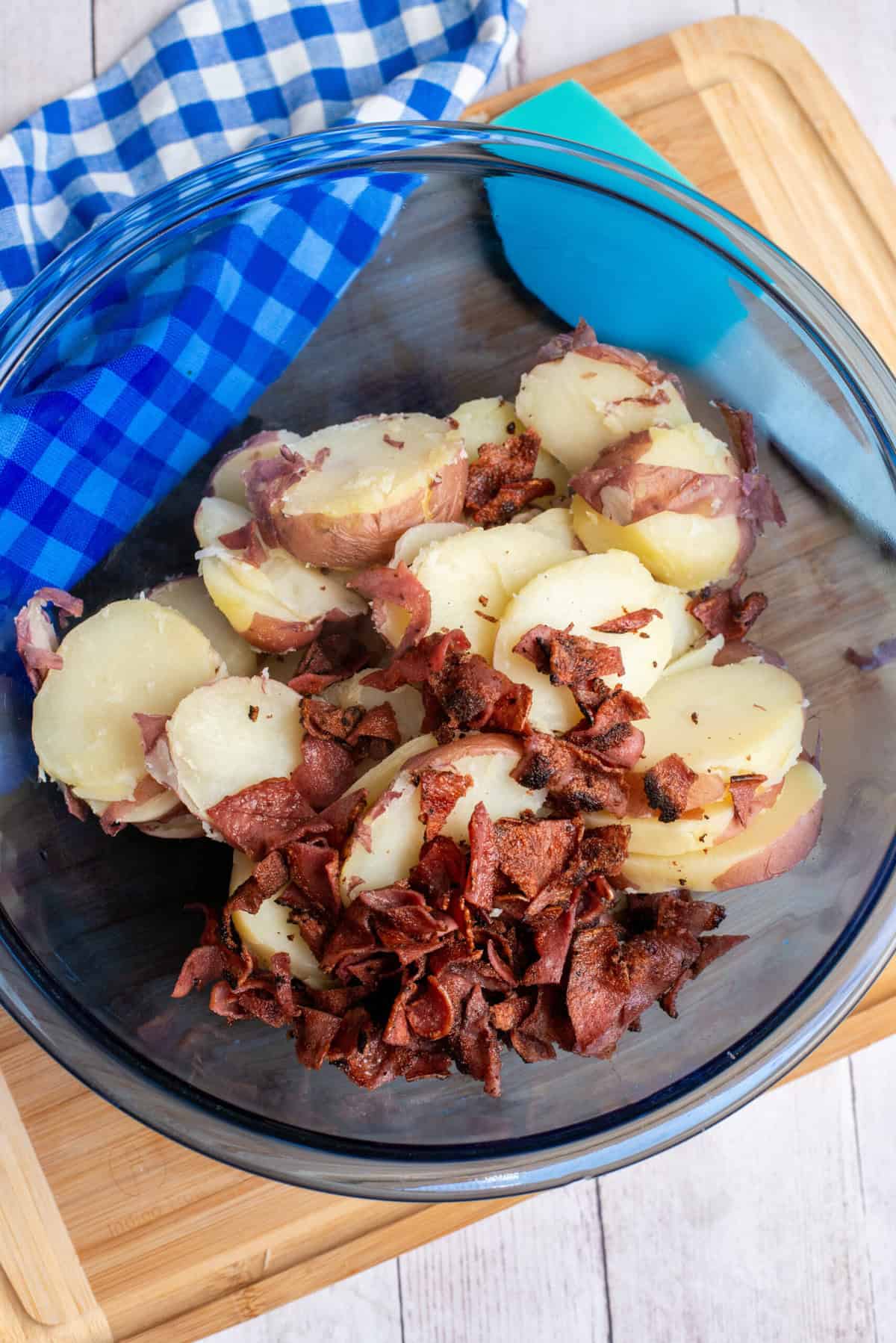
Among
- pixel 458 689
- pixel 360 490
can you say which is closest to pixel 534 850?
pixel 458 689

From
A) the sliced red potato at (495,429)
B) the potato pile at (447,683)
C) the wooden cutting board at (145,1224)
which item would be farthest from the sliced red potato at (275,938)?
the sliced red potato at (495,429)

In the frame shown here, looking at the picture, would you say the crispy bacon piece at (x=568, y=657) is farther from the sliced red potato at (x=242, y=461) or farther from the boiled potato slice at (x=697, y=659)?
the sliced red potato at (x=242, y=461)

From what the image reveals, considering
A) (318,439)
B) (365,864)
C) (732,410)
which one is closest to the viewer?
(365,864)

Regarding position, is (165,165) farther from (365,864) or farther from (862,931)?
(862,931)

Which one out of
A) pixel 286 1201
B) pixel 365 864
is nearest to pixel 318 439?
pixel 365 864

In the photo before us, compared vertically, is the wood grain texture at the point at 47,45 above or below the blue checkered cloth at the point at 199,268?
above

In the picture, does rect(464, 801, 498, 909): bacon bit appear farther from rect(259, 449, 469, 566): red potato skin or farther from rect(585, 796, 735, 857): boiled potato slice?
rect(259, 449, 469, 566): red potato skin

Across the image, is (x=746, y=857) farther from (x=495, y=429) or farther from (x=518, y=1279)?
(x=518, y=1279)
